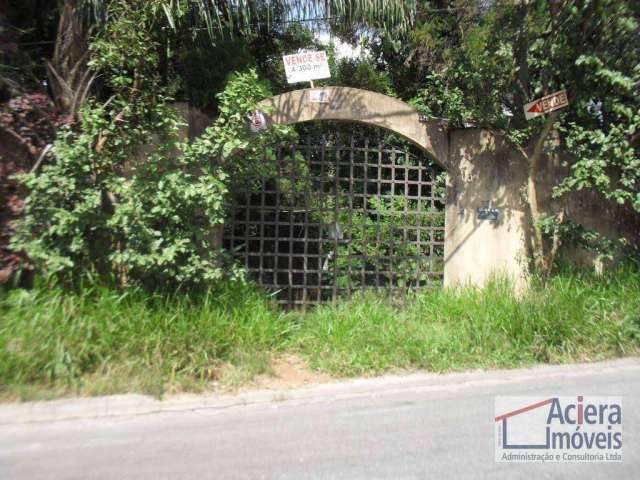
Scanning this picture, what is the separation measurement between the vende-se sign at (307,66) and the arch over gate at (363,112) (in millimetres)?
162

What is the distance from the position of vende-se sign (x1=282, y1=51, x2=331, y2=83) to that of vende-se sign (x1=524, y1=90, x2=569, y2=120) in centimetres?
249

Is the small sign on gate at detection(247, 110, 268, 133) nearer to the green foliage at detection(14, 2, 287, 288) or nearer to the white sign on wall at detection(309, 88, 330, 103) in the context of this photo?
the green foliage at detection(14, 2, 287, 288)

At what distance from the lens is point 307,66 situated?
5891 mm

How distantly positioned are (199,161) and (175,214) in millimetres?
615

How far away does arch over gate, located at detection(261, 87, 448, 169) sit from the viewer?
19.4ft

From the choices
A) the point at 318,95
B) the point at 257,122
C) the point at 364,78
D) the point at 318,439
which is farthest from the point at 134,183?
the point at 364,78

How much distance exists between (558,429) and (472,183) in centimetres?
342

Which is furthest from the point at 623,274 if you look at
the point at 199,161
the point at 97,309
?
the point at 97,309

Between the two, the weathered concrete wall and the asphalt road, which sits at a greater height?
the weathered concrete wall

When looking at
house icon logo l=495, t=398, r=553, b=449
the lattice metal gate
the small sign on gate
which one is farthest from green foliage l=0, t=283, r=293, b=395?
house icon logo l=495, t=398, r=553, b=449

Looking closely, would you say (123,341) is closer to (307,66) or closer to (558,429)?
(558,429)

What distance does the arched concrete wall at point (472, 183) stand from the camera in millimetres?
6082

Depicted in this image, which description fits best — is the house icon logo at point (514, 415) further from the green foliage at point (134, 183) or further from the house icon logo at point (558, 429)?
the green foliage at point (134, 183)

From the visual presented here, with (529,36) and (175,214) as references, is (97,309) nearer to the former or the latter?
(175,214)
